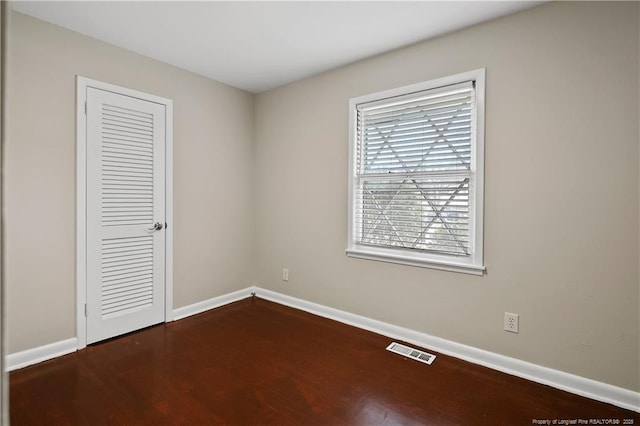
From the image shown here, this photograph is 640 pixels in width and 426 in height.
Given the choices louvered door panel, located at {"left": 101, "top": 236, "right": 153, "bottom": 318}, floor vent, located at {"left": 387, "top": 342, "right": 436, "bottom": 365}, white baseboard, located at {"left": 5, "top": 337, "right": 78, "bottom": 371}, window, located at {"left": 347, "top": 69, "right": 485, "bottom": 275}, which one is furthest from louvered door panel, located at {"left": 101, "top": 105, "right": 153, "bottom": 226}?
floor vent, located at {"left": 387, "top": 342, "right": 436, "bottom": 365}

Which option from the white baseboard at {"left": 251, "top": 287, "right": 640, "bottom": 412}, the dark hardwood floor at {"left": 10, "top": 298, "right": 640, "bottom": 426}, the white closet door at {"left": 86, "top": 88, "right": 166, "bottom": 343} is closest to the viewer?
the dark hardwood floor at {"left": 10, "top": 298, "right": 640, "bottom": 426}

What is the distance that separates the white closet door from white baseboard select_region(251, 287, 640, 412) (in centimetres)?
165

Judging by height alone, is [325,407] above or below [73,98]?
below

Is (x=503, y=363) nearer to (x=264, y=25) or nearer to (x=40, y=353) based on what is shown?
(x=264, y=25)

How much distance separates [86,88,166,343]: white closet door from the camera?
2.57 m

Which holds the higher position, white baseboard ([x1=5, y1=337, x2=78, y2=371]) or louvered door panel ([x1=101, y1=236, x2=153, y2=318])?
louvered door panel ([x1=101, y1=236, x2=153, y2=318])

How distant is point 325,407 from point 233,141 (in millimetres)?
2828

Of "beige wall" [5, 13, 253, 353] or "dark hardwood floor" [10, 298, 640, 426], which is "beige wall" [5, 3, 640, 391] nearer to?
"beige wall" [5, 13, 253, 353]

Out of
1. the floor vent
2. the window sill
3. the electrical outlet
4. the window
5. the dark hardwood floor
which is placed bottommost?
the dark hardwood floor

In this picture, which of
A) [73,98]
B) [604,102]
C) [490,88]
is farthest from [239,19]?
[604,102]

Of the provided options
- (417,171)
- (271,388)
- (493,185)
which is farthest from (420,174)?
(271,388)

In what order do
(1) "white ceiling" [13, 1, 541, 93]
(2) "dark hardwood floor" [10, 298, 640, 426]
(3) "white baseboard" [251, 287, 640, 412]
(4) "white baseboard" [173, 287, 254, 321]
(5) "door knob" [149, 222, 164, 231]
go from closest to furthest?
1. (2) "dark hardwood floor" [10, 298, 640, 426]
2. (3) "white baseboard" [251, 287, 640, 412]
3. (1) "white ceiling" [13, 1, 541, 93]
4. (5) "door knob" [149, 222, 164, 231]
5. (4) "white baseboard" [173, 287, 254, 321]

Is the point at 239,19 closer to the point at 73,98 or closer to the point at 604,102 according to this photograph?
the point at 73,98

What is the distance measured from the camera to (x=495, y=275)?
2.30 metres
